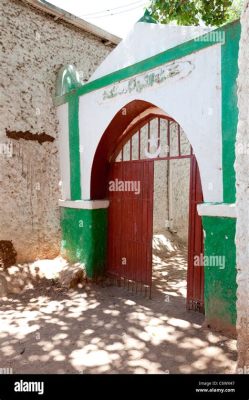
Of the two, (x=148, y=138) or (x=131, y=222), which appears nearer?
(x=148, y=138)

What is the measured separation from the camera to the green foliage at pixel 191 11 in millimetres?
5961

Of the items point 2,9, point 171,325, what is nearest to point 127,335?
point 171,325

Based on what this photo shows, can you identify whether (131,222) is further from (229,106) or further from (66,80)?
(66,80)

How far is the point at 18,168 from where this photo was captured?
6422mm

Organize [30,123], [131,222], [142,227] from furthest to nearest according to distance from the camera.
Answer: [30,123]
[131,222]
[142,227]

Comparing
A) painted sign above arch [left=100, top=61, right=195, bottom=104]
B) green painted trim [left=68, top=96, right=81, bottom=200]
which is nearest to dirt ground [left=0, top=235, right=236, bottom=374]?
green painted trim [left=68, top=96, right=81, bottom=200]

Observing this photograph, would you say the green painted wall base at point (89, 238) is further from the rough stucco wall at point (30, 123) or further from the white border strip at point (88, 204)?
the rough stucco wall at point (30, 123)

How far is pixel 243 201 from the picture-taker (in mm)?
2881

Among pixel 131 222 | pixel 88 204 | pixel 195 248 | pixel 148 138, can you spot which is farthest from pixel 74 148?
pixel 195 248

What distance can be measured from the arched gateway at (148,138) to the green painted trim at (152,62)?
0.04 feet

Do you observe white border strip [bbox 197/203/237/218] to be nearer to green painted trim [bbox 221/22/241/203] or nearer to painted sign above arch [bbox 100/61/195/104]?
green painted trim [bbox 221/22/241/203]

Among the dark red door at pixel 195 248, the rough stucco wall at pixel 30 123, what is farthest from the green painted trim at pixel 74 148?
the dark red door at pixel 195 248

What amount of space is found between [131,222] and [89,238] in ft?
2.93

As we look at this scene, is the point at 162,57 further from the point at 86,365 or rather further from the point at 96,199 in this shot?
the point at 86,365
